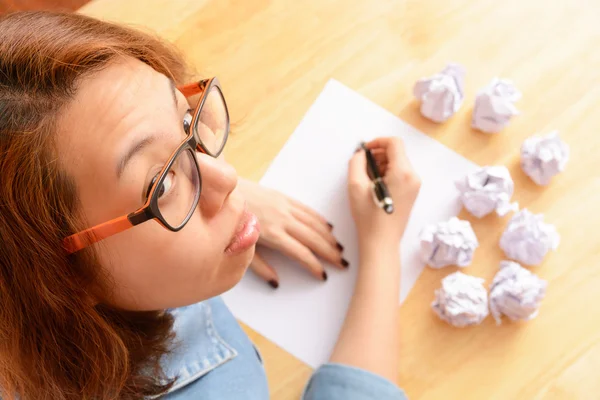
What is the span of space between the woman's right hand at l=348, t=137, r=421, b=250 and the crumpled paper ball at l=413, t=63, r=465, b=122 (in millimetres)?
68

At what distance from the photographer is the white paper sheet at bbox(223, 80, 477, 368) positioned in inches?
28.1

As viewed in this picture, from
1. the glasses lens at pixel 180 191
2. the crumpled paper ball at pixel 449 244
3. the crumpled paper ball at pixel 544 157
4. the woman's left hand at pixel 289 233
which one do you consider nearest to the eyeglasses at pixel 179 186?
the glasses lens at pixel 180 191

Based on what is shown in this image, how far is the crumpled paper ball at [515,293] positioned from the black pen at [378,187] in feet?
0.59

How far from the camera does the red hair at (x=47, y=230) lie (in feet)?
1.27

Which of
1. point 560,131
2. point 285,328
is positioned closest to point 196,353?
point 285,328

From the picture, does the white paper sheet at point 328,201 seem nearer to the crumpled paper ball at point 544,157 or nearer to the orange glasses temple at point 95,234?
the crumpled paper ball at point 544,157

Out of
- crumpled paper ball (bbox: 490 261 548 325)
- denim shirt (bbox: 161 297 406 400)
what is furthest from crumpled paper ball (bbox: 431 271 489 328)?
denim shirt (bbox: 161 297 406 400)

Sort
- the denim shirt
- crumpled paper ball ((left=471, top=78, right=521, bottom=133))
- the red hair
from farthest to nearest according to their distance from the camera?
crumpled paper ball ((left=471, top=78, right=521, bottom=133)) → the denim shirt → the red hair

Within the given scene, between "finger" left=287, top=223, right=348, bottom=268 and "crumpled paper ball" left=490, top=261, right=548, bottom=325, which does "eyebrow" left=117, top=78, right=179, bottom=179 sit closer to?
"finger" left=287, top=223, right=348, bottom=268

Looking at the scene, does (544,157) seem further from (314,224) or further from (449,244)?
(314,224)

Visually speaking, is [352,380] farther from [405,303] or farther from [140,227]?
[140,227]

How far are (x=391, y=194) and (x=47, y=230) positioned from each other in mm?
479

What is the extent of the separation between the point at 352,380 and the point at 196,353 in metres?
0.21

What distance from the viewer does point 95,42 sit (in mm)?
430
